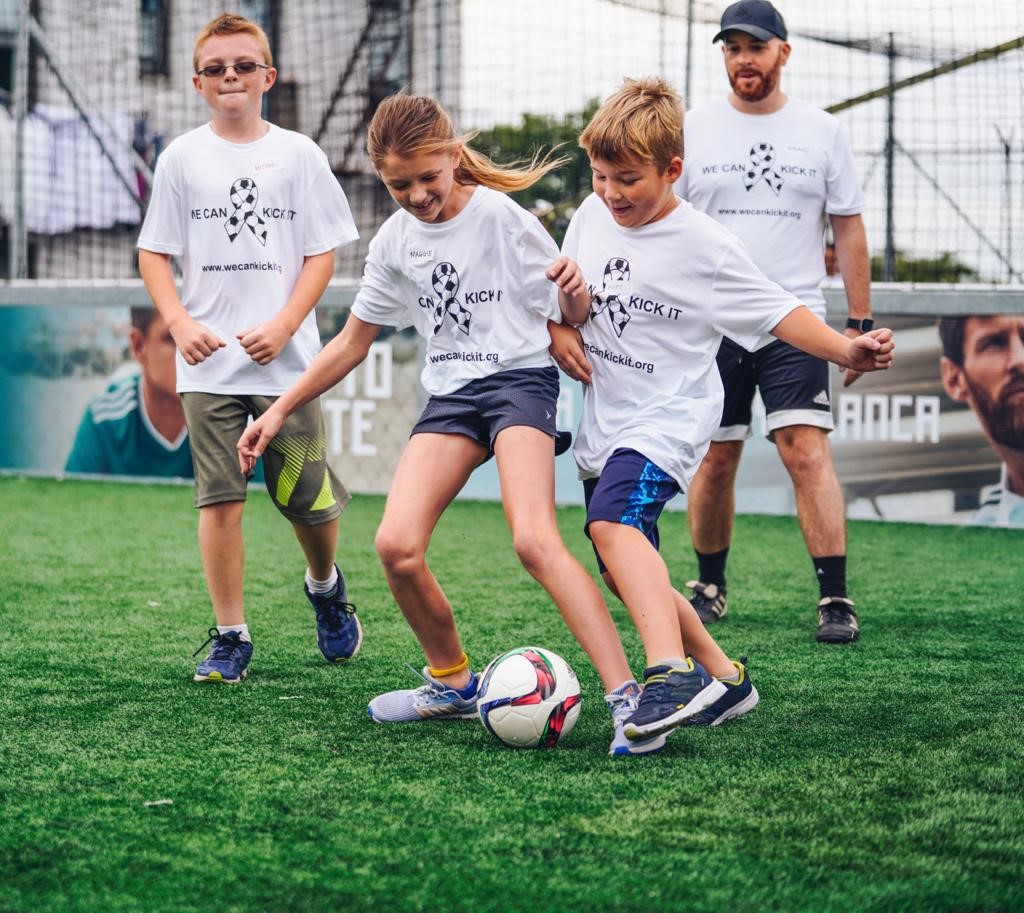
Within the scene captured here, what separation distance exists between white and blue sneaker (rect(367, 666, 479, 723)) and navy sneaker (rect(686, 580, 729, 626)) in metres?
1.53

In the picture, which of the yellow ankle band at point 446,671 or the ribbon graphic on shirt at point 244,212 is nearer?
the yellow ankle band at point 446,671

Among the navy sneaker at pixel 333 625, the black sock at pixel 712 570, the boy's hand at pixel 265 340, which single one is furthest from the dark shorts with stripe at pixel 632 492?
the black sock at pixel 712 570

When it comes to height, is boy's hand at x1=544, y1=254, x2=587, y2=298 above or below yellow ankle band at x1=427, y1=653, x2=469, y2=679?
above

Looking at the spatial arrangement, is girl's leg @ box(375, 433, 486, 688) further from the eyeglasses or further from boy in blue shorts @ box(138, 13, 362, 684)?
the eyeglasses

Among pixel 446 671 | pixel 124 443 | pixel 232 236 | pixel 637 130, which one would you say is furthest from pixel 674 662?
pixel 124 443

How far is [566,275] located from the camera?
3.15 m

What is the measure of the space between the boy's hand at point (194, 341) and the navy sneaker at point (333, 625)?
2.56ft

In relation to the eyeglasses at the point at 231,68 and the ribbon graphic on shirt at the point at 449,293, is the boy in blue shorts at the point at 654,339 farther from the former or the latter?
the eyeglasses at the point at 231,68

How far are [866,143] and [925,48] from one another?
1.83 feet

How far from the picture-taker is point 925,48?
727cm

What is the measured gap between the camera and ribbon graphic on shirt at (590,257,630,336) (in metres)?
3.32

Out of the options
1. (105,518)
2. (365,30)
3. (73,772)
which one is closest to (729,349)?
(73,772)

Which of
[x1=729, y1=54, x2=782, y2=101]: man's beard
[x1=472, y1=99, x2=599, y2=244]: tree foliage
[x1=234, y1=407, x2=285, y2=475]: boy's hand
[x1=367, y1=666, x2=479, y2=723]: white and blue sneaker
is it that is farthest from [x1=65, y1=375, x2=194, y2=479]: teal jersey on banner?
[x1=367, y1=666, x2=479, y2=723]: white and blue sneaker

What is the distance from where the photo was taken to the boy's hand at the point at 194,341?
3713 mm
